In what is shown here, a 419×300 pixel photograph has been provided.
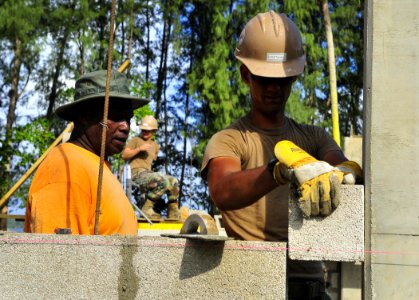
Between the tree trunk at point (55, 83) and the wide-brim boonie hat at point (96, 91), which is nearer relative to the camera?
the wide-brim boonie hat at point (96, 91)

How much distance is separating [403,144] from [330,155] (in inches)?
27.8

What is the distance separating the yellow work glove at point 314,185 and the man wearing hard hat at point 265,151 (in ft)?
0.33

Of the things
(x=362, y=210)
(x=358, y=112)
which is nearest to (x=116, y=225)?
(x=362, y=210)

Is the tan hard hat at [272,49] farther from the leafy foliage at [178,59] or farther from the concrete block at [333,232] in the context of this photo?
the leafy foliage at [178,59]

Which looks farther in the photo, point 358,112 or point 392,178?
point 358,112

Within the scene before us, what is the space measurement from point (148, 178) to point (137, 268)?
841 cm

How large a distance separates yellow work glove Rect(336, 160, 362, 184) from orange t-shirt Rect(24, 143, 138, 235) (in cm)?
128

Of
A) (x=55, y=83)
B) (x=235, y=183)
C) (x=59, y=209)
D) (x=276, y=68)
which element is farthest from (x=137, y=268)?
(x=55, y=83)

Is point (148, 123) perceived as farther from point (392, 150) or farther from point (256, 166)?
point (392, 150)

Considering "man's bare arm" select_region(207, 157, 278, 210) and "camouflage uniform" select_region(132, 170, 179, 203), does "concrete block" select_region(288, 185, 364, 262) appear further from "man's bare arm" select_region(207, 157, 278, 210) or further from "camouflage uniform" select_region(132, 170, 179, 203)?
"camouflage uniform" select_region(132, 170, 179, 203)

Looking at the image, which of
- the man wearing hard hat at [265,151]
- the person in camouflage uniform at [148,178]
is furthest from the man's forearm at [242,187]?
the person in camouflage uniform at [148,178]

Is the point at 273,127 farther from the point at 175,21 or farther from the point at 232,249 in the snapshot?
the point at 175,21

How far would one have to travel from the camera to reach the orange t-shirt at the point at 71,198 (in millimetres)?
3426

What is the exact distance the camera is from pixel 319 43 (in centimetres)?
2542
